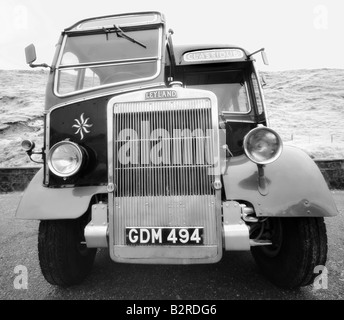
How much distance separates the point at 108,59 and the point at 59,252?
2000 millimetres

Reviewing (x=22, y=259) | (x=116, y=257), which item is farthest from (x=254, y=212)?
(x=22, y=259)

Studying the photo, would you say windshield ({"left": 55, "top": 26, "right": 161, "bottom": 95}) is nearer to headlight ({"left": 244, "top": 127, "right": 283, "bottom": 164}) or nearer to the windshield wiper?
the windshield wiper

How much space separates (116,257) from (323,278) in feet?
5.88

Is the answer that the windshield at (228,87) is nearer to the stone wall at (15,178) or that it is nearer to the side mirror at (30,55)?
the side mirror at (30,55)

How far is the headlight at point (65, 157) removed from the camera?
2125 millimetres

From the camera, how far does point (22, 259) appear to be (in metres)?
3.08

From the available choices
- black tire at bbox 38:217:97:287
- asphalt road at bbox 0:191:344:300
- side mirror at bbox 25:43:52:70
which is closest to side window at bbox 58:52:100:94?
side mirror at bbox 25:43:52:70

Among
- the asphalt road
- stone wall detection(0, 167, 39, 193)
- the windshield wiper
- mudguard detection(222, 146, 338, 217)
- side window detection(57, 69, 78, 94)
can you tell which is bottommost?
stone wall detection(0, 167, 39, 193)

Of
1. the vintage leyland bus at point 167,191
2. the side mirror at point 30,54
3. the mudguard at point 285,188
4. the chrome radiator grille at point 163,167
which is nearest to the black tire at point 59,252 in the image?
the vintage leyland bus at point 167,191

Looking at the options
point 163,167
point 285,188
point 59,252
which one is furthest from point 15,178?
point 285,188

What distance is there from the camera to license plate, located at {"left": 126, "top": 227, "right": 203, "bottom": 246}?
186cm

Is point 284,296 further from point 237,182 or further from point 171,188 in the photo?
point 171,188

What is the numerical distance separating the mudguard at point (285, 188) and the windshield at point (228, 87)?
4.87 feet

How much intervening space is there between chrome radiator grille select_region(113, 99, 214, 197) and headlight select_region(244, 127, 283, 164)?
12.0 inches
